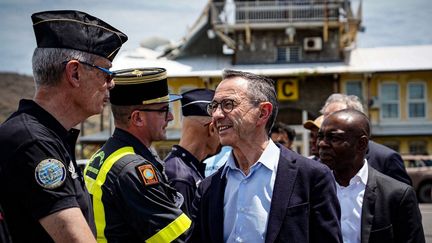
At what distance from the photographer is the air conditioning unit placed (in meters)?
32.6

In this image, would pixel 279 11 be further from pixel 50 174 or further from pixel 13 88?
pixel 13 88

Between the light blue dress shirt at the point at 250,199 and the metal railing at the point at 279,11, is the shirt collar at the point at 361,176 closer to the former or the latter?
the light blue dress shirt at the point at 250,199

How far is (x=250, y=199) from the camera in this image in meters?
3.65

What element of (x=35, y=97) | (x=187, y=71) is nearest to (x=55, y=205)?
(x=35, y=97)

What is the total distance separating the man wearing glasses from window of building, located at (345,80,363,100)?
28.9 m

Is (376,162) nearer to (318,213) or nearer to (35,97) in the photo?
(318,213)

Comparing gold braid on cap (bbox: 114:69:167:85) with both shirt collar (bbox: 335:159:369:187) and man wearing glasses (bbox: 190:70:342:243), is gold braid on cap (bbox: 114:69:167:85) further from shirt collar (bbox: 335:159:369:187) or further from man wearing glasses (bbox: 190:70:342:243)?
shirt collar (bbox: 335:159:369:187)

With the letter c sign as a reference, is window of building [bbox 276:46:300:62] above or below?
above

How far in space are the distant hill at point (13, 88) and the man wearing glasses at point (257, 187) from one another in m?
59.2

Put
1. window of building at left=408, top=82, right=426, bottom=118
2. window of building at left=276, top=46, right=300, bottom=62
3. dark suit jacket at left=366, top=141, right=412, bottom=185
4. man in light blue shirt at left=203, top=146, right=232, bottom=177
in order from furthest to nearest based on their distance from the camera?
1. window of building at left=276, top=46, right=300, bottom=62
2. window of building at left=408, top=82, right=426, bottom=118
3. man in light blue shirt at left=203, top=146, right=232, bottom=177
4. dark suit jacket at left=366, top=141, right=412, bottom=185

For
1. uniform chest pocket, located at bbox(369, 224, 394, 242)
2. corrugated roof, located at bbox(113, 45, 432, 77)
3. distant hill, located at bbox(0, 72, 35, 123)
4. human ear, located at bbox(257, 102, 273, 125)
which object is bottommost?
distant hill, located at bbox(0, 72, 35, 123)

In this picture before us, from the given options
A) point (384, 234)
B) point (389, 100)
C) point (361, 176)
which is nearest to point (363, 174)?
point (361, 176)

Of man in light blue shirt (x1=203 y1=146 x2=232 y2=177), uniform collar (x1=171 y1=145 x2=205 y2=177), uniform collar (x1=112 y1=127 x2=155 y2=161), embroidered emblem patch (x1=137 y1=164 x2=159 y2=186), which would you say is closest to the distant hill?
man in light blue shirt (x1=203 y1=146 x2=232 y2=177)

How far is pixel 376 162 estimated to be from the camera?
5859 mm
